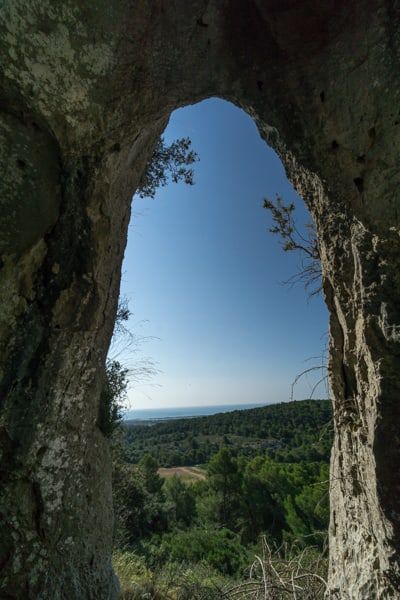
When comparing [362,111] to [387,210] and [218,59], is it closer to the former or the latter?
[387,210]

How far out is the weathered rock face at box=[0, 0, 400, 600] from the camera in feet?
7.36

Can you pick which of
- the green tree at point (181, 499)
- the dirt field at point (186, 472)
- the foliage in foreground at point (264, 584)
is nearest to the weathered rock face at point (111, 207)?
the foliage in foreground at point (264, 584)

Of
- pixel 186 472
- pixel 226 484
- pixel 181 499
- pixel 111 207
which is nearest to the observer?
pixel 111 207

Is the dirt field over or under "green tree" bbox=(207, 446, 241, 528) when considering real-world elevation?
under

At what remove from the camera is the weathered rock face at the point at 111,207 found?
2.24 metres

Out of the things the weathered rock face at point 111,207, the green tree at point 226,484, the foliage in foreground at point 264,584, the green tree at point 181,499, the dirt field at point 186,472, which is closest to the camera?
the weathered rock face at point 111,207

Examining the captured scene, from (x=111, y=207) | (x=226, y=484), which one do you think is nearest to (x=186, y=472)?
(x=226, y=484)

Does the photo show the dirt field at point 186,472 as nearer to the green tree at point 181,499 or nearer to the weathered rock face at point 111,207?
the green tree at point 181,499

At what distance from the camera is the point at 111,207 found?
11.9 ft

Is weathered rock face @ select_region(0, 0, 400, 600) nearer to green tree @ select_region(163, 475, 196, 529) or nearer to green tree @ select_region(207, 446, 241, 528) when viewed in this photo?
green tree @ select_region(207, 446, 241, 528)

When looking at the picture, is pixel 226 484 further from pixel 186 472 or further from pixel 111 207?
pixel 111 207

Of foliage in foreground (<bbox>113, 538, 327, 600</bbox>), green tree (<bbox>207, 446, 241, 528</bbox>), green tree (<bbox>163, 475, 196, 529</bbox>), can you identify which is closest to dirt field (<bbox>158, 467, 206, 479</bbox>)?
green tree (<bbox>163, 475, 196, 529</bbox>)

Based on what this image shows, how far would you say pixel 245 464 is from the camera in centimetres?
3403

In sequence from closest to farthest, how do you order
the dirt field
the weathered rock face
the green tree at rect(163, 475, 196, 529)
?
the weathered rock face
the green tree at rect(163, 475, 196, 529)
the dirt field
